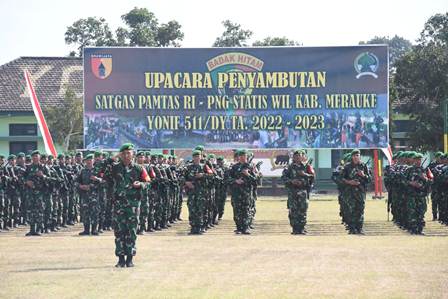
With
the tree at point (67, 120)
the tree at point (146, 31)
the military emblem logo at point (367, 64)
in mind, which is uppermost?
the tree at point (146, 31)

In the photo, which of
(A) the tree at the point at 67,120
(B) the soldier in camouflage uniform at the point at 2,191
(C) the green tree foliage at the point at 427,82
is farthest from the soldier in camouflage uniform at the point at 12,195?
(C) the green tree foliage at the point at 427,82

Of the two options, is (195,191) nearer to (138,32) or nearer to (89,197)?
(89,197)

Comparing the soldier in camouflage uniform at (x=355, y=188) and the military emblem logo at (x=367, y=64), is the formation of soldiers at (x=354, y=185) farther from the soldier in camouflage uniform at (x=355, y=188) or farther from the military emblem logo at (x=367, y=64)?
the military emblem logo at (x=367, y=64)

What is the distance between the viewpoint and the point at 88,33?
263ft

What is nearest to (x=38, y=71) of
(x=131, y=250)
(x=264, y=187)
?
(x=264, y=187)

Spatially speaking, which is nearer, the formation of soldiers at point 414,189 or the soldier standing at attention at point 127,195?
the soldier standing at attention at point 127,195

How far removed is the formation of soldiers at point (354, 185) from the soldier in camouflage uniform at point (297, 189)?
86 cm

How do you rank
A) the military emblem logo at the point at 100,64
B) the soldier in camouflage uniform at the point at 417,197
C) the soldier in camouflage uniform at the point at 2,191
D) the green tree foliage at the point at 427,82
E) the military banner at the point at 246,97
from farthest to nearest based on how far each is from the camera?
the green tree foliage at the point at 427,82, the military banner at the point at 246,97, the military emblem logo at the point at 100,64, the soldier in camouflage uniform at the point at 2,191, the soldier in camouflage uniform at the point at 417,197

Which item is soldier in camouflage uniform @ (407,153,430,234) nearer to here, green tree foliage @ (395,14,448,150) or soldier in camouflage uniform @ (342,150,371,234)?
soldier in camouflage uniform @ (342,150,371,234)

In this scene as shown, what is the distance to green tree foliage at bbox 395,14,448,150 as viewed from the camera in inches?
2208

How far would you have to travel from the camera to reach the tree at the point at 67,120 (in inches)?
2313

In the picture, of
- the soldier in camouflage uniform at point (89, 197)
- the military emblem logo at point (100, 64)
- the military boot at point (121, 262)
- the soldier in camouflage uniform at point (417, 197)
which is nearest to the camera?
the military boot at point (121, 262)

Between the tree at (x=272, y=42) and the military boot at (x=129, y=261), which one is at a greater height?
the tree at (x=272, y=42)

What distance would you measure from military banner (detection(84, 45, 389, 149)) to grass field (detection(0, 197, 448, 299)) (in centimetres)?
1610
